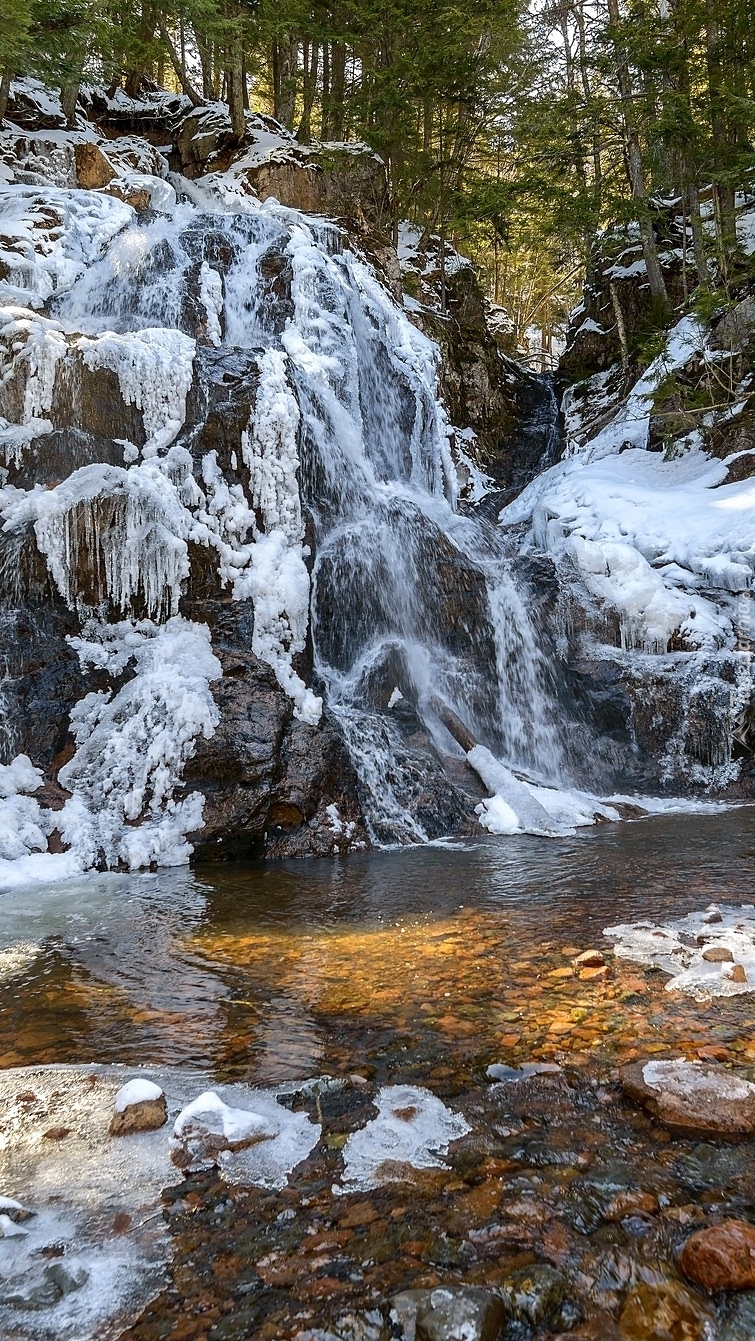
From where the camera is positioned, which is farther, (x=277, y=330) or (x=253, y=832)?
(x=277, y=330)

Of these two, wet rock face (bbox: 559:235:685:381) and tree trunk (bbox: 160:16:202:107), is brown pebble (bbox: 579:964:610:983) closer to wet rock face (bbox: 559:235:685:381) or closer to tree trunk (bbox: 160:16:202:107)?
wet rock face (bbox: 559:235:685:381)

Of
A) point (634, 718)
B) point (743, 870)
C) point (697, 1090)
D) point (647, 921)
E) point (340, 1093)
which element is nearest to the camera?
point (697, 1090)

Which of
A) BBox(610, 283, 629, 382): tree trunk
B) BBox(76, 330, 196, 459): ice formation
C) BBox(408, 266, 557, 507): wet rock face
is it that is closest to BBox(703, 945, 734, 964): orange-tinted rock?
BBox(76, 330, 196, 459): ice formation

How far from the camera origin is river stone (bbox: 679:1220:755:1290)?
1776 millimetres

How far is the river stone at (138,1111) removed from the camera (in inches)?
99.3

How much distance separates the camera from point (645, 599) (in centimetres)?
1009


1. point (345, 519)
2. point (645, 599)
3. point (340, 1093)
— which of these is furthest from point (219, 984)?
point (645, 599)

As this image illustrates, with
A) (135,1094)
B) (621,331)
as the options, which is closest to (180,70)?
(621,331)

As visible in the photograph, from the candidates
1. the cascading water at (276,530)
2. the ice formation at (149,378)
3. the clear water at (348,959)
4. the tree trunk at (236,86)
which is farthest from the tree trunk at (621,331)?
the clear water at (348,959)

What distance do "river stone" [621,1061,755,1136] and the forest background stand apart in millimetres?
11935

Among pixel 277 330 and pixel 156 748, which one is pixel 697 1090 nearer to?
pixel 156 748

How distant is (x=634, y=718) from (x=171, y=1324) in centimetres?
858

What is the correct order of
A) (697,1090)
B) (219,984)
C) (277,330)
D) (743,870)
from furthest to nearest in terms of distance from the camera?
(277,330) → (743,870) → (219,984) → (697,1090)

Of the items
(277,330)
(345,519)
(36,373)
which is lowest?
(345,519)
